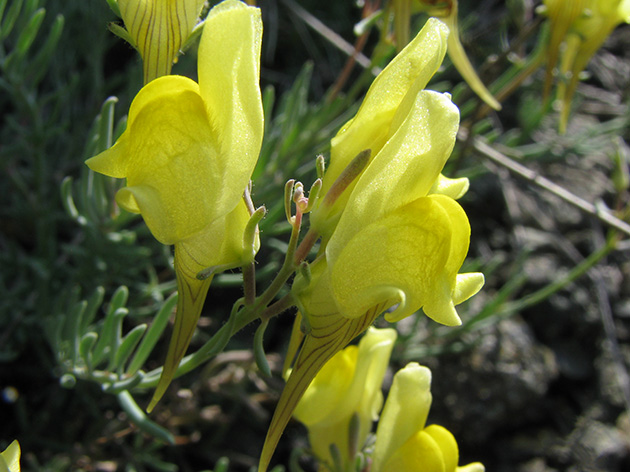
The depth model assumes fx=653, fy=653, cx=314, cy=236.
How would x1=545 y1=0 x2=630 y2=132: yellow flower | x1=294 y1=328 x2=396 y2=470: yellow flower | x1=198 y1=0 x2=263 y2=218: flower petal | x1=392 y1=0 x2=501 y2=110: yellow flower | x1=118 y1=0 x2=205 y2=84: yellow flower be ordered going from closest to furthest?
1. x1=198 y1=0 x2=263 y2=218: flower petal
2. x1=118 y1=0 x2=205 y2=84: yellow flower
3. x1=294 y1=328 x2=396 y2=470: yellow flower
4. x1=392 y1=0 x2=501 y2=110: yellow flower
5. x1=545 y1=0 x2=630 y2=132: yellow flower

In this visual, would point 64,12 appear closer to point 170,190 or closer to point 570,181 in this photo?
point 170,190

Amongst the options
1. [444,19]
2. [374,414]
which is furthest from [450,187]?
[444,19]

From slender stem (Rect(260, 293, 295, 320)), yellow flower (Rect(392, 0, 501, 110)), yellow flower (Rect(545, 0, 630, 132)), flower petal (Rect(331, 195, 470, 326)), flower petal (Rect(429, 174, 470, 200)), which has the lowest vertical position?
yellow flower (Rect(545, 0, 630, 132))

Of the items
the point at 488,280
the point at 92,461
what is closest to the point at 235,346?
the point at 92,461

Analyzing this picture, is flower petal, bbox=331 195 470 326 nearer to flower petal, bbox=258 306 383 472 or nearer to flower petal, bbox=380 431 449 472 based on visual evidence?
flower petal, bbox=258 306 383 472

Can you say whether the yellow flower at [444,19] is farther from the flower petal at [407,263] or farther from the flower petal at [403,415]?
the flower petal at [407,263]

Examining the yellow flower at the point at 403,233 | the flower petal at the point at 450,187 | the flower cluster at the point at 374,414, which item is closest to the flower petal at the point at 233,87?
the yellow flower at the point at 403,233

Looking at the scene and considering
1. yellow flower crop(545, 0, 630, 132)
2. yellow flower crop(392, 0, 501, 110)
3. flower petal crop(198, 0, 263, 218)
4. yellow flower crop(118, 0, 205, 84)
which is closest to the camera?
flower petal crop(198, 0, 263, 218)

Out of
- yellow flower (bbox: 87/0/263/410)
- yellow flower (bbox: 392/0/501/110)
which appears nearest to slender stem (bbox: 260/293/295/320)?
yellow flower (bbox: 87/0/263/410)
